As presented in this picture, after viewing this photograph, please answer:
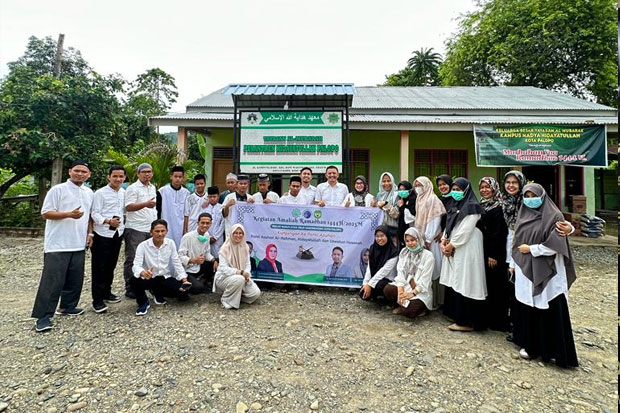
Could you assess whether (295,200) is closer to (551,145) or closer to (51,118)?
(551,145)

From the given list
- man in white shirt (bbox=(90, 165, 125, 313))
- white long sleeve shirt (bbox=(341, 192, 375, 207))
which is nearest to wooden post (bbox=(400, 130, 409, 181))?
white long sleeve shirt (bbox=(341, 192, 375, 207))

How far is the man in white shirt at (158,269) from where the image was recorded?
3395 mm

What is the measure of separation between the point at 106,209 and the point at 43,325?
3.96 ft

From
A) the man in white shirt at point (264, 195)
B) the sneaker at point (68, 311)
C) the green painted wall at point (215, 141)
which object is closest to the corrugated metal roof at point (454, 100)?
the green painted wall at point (215, 141)

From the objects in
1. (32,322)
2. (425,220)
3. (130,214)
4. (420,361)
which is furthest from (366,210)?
(32,322)

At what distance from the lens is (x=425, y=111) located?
9477 mm

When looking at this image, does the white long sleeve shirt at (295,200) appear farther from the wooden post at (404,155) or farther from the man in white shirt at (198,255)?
the wooden post at (404,155)

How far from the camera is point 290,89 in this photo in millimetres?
5297

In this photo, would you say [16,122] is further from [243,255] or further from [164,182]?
[243,255]

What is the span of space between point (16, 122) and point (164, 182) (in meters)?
5.25

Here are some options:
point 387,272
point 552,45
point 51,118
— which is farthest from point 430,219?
point 552,45

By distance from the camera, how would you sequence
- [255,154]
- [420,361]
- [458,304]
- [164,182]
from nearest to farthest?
1. [420,361]
2. [458,304]
3. [255,154]
4. [164,182]

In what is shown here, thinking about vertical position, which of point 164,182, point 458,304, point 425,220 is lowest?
point 458,304

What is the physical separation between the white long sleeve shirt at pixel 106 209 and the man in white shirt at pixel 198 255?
2.40 ft
